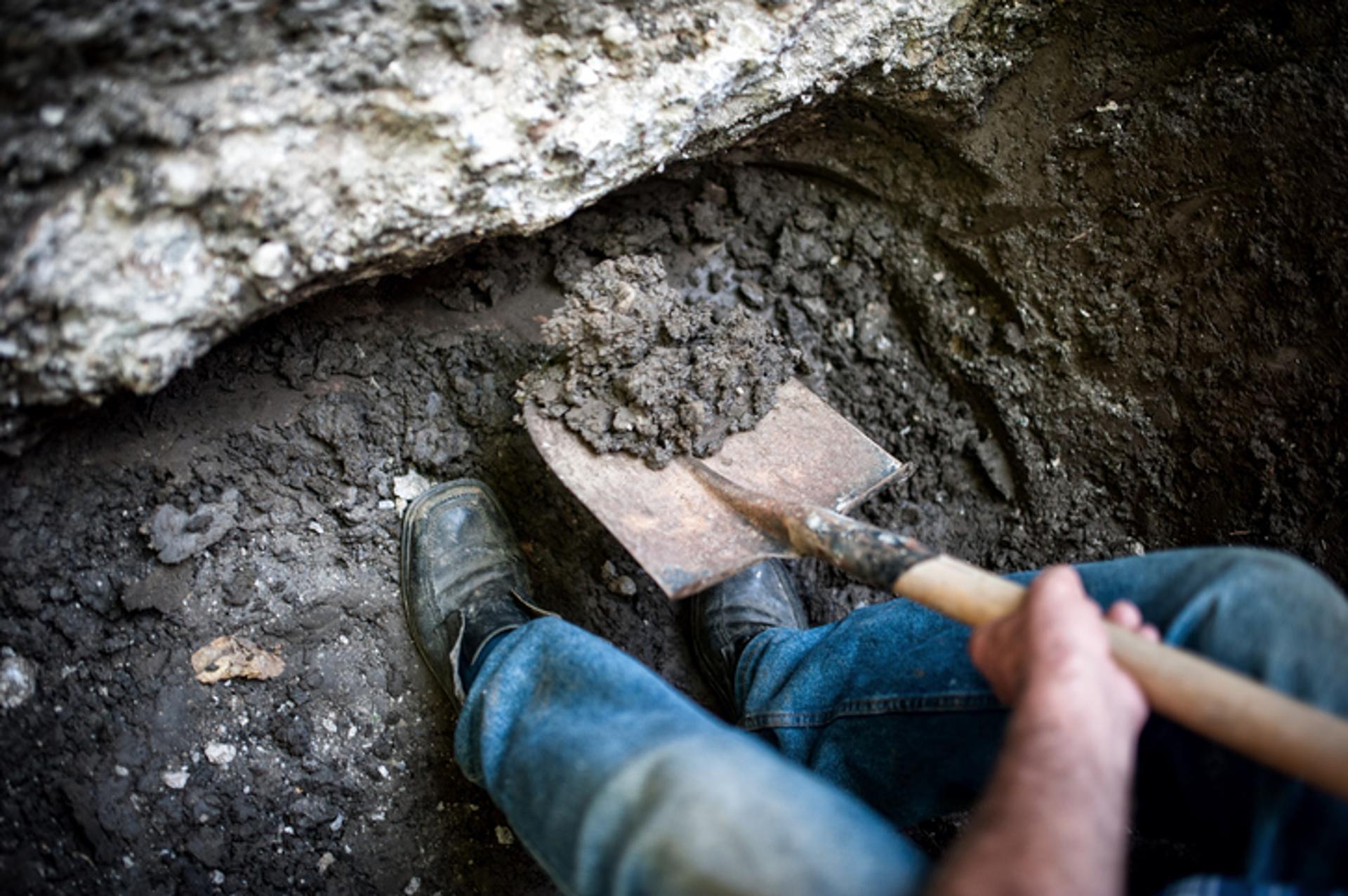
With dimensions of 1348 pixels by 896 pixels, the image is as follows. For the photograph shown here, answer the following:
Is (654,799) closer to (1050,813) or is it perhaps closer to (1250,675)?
(1050,813)

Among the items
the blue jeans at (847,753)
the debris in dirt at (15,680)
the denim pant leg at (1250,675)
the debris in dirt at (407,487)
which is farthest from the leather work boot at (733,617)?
the debris in dirt at (15,680)

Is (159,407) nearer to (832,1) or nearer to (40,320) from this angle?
(40,320)

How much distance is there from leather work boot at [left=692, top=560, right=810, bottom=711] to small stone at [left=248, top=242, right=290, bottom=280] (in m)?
1.08

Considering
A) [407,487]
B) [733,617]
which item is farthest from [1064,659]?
[407,487]

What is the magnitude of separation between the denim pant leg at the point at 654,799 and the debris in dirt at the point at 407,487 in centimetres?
68

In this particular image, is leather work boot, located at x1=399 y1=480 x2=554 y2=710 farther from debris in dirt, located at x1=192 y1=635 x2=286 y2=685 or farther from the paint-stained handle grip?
the paint-stained handle grip

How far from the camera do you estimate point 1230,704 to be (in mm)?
906

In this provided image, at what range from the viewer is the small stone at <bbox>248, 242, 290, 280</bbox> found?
3.96 feet

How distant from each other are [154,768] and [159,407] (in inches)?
26.9

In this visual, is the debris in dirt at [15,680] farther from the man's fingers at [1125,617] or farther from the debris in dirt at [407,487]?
the man's fingers at [1125,617]

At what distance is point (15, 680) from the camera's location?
57.4 inches

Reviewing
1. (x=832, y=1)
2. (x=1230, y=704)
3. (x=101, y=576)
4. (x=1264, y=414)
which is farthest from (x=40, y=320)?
(x=1264, y=414)

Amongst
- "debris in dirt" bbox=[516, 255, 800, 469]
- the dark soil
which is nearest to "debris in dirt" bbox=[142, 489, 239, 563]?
the dark soil

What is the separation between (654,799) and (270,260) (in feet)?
3.02
